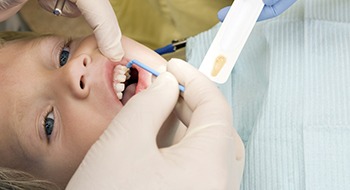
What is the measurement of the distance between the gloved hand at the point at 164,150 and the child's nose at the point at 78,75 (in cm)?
24

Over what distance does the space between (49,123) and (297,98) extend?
24.7 inches

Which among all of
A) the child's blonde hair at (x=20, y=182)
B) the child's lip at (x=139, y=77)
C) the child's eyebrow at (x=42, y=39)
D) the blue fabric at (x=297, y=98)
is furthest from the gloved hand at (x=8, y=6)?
the blue fabric at (x=297, y=98)

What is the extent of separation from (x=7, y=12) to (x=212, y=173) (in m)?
0.73

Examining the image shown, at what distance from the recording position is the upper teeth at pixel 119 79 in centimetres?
121

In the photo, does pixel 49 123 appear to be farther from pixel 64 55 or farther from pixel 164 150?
pixel 164 150

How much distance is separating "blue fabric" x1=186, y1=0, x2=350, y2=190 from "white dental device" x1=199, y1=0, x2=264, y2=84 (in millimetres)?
111

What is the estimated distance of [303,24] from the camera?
1.29 meters

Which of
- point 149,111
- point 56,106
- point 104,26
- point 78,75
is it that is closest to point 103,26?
point 104,26

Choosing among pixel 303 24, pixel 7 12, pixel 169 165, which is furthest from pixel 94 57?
pixel 303 24

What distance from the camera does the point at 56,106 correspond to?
1.24 m

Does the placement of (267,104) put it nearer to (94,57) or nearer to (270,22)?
(270,22)

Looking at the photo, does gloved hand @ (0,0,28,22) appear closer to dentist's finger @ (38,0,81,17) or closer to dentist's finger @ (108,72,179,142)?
dentist's finger @ (38,0,81,17)

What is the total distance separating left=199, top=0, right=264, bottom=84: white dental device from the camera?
1.18 meters

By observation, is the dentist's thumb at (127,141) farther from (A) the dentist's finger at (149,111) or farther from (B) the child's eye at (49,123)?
(B) the child's eye at (49,123)
